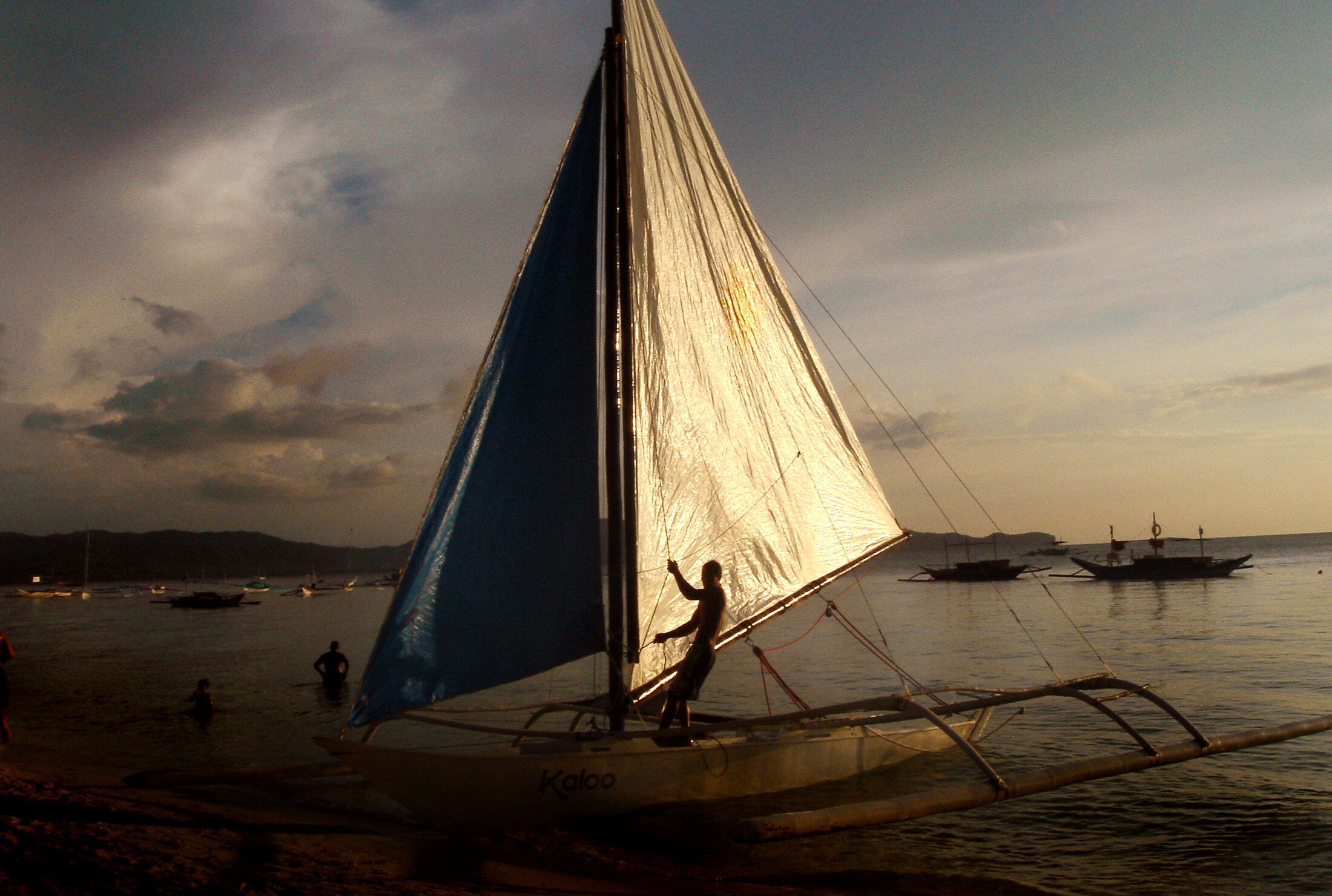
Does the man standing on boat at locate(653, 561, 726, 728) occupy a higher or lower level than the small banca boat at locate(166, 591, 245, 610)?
higher

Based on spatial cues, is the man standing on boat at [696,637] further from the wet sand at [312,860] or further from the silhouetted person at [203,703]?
the silhouetted person at [203,703]

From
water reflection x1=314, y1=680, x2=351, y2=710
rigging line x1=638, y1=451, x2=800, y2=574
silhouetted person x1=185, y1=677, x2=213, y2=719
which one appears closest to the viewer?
rigging line x1=638, y1=451, x2=800, y2=574

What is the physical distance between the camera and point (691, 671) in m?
8.28

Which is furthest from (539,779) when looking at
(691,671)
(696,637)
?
(696,637)

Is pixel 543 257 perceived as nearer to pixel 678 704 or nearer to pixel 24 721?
pixel 678 704

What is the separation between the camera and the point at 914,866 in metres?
8.16

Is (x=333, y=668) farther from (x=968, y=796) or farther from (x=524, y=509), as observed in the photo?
(x=968, y=796)

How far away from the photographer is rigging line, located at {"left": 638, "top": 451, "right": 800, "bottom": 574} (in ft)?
27.7

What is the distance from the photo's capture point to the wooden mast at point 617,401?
8055 mm

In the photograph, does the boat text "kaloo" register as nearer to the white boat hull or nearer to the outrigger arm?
the white boat hull

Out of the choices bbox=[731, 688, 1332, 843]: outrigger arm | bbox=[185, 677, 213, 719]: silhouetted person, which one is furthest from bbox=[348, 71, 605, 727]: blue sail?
bbox=[185, 677, 213, 719]: silhouetted person

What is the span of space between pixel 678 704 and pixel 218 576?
210726 millimetres

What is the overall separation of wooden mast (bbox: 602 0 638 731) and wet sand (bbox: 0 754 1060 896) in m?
1.31

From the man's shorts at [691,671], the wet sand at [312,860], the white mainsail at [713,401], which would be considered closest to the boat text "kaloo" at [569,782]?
the wet sand at [312,860]
